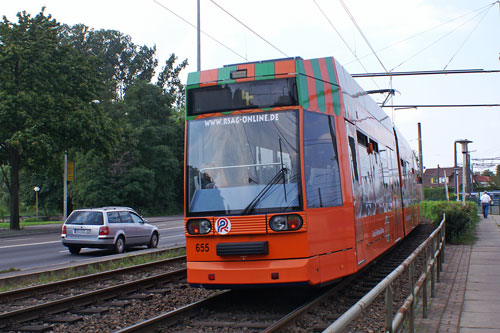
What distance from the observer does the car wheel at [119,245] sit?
727 inches

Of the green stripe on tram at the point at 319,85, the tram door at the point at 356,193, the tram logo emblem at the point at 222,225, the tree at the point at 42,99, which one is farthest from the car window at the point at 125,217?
the green stripe on tram at the point at 319,85

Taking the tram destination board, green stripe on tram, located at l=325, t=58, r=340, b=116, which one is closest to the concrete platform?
green stripe on tram, located at l=325, t=58, r=340, b=116

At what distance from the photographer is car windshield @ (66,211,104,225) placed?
60.5 ft

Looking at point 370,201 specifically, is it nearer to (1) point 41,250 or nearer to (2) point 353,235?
(2) point 353,235

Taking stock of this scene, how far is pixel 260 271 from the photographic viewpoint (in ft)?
23.7

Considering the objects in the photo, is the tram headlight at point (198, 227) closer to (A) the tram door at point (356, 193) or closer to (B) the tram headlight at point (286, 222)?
(B) the tram headlight at point (286, 222)

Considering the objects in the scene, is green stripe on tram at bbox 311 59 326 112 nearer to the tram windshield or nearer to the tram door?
the tram windshield

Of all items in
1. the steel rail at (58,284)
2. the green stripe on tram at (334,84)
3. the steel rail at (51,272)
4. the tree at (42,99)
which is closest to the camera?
the green stripe on tram at (334,84)

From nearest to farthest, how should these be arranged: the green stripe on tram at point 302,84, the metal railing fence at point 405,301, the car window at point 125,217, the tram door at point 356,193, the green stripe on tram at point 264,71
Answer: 1. the metal railing fence at point 405,301
2. the green stripe on tram at point 302,84
3. the green stripe on tram at point 264,71
4. the tram door at point 356,193
5. the car window at point 125,217

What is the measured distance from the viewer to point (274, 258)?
7.26 meters

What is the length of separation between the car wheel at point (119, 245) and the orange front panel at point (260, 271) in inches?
454

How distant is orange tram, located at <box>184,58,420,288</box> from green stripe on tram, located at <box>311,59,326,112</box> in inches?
0.8

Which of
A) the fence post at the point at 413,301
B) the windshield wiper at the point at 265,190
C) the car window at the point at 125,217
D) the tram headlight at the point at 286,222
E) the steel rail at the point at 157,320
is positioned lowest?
the steel rail at the point at 157,320

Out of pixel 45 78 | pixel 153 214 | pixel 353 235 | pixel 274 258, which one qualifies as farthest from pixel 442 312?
pixel 153 214
